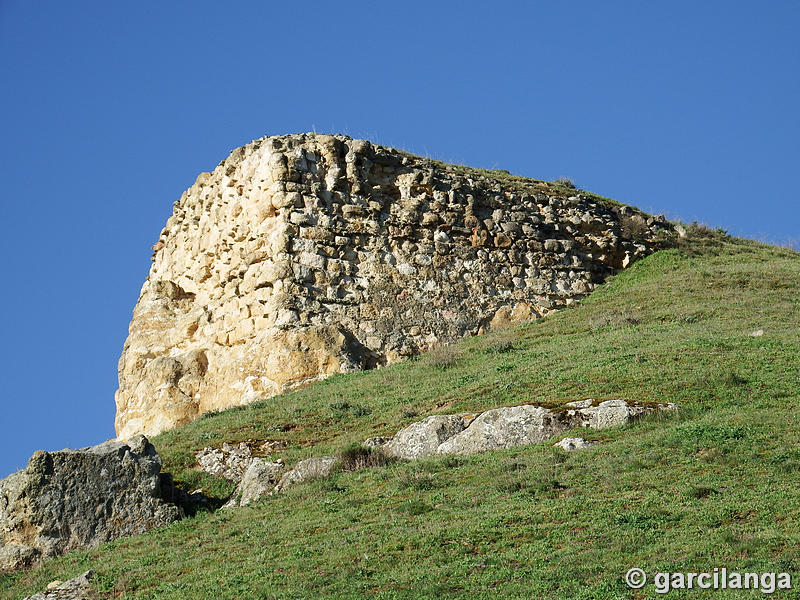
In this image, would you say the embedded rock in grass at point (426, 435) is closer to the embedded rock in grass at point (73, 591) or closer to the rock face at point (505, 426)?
the rock face at point (505, 426)

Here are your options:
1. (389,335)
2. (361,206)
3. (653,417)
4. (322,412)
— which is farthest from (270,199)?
(653,417)

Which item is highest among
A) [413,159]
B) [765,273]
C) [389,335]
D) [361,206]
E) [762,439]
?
[413,159]

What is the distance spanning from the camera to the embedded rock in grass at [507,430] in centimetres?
1453

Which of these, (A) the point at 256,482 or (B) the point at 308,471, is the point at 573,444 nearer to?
(B) the point at 308,471

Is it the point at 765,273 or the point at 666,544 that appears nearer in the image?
the point at 666,544

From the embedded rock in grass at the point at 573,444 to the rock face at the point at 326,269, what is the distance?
7546 mm

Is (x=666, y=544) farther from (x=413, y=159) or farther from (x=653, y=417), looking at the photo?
(x=413, y=159)

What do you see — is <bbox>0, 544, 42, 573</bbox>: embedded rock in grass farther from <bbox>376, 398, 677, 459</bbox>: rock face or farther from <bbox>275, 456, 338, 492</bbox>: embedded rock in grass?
<bbox>376, 398, 677, 459</bbox>: rock face

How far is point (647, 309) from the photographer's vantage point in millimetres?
22906

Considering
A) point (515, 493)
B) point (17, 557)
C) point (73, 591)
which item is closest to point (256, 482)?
point (17, 557)

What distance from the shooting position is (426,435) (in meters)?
15.1

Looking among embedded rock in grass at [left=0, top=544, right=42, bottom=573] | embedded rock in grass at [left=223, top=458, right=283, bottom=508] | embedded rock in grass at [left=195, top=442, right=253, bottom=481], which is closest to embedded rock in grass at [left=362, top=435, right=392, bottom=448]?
embedded rock in grass at [left=223, top=458, right=283, bottom=508]

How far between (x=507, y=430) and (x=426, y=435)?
1226 mm

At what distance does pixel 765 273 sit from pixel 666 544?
55.5 feet
